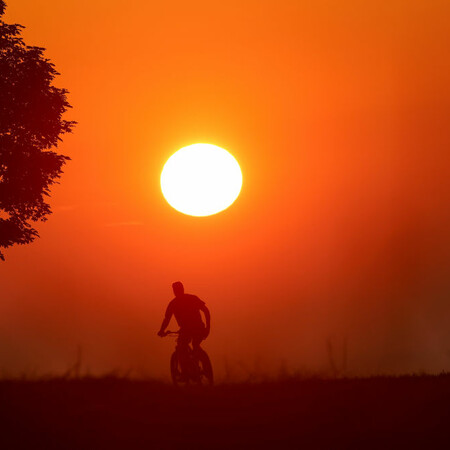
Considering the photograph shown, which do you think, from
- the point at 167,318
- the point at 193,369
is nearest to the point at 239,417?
the point at 193,369

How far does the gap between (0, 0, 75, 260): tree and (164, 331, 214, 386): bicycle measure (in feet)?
26.0

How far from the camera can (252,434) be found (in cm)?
1460

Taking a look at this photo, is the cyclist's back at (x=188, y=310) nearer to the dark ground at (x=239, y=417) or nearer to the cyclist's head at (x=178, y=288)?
the cyclist's head at (x=178, y=288)

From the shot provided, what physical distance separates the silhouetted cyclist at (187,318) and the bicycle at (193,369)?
103 millimetres

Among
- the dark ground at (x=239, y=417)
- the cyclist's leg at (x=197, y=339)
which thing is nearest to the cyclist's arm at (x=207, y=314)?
the cyclist's leg at (x=197, y=339)

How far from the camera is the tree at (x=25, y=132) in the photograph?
2820cm

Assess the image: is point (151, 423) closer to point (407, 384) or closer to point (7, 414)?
point (7, 414)

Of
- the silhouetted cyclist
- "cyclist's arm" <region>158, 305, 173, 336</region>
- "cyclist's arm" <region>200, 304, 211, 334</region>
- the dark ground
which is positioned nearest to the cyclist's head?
the silhouetted cyclist

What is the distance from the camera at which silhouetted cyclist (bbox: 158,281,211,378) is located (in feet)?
75.2

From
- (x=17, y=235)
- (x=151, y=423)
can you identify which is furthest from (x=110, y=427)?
(x=17, y=235)

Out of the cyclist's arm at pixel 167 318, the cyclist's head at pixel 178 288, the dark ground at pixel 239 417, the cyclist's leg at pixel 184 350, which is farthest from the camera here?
the cyclist's arm at pixel 167 318

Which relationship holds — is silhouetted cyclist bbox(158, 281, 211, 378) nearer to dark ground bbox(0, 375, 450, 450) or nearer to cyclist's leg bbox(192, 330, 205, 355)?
cyclist's leg bbox(192, 330, 205, 355)

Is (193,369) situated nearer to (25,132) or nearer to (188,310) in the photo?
(188,310)

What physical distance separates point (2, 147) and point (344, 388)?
13691 millimetres
